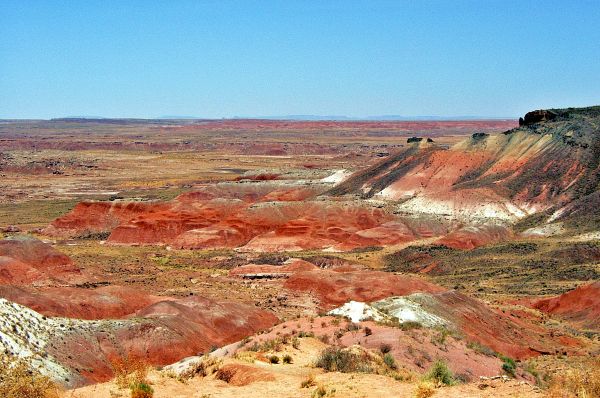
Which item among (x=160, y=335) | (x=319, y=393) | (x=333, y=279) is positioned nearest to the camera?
(x=319, y=393)

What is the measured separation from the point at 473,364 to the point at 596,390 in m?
8.86

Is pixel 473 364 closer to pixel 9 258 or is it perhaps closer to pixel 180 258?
pixel 9 258

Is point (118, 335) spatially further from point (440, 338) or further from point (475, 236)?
point (475, 236)

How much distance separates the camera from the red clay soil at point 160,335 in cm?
2208

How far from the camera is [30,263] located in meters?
44.3

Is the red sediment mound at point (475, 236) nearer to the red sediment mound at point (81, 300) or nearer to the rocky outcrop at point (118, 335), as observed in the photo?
the rocky outcrop at point (118, 335)

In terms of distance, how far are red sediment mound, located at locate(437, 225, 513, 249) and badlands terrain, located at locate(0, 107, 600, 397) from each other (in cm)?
18

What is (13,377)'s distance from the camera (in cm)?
1363

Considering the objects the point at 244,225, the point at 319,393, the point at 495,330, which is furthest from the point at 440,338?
the point at 244,225

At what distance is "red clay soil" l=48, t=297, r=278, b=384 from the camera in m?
22.1

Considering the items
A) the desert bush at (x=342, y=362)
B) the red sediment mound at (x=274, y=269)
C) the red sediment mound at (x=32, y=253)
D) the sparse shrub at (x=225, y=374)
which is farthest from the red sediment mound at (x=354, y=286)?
the sparse shrub at (x=225, y=374)

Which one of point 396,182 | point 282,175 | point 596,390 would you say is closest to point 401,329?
point 596,390

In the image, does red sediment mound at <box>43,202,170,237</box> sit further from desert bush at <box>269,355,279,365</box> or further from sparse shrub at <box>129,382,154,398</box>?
sparse shrub at <box>129,382,154,398</box>

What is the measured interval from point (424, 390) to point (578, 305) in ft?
86.2
